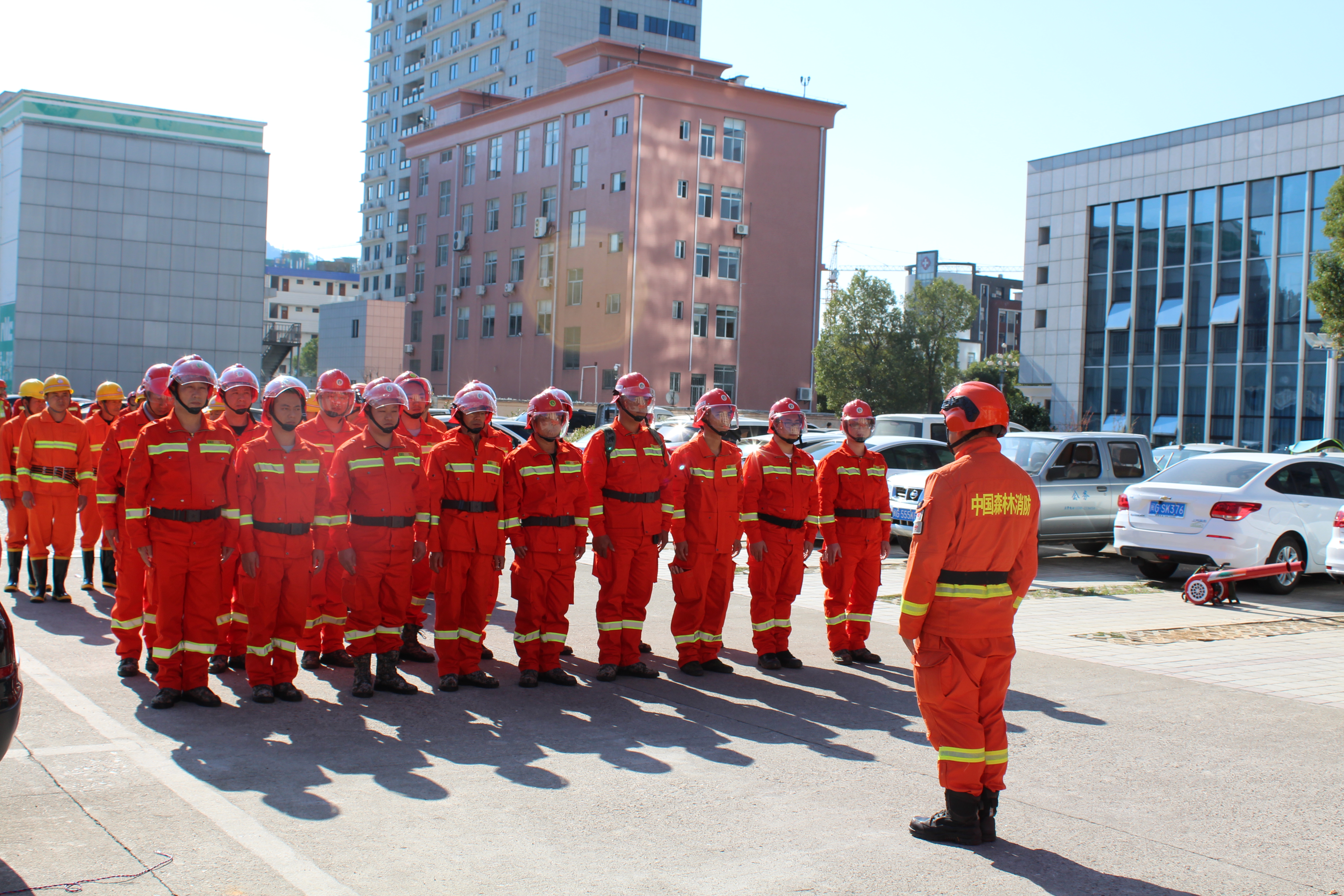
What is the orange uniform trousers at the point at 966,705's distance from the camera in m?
4.99

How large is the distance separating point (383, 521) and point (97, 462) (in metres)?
4.90

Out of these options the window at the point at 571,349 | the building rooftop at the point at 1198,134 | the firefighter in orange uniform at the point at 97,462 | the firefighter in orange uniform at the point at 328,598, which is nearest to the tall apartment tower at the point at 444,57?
the window at the point at 571,349

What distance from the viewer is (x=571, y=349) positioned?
55.3m

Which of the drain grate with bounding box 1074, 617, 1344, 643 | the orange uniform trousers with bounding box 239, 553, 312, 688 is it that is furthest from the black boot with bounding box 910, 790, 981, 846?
the drain grate with bounding box 1074, 617, 1344, 643

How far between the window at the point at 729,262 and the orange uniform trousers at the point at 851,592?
45144mm

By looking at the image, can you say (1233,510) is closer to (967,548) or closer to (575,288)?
(967,548)

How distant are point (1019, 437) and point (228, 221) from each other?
1616 inches

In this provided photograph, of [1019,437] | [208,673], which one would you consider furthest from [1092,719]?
[1019,437]

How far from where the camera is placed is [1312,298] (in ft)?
71.4

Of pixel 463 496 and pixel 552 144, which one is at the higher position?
pixel 552 144

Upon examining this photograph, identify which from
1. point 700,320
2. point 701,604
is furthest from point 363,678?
point 700,320

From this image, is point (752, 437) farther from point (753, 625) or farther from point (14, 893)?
point (14, 893)

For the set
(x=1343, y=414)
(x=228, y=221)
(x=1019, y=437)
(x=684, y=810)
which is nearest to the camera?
(x=684, y=810)

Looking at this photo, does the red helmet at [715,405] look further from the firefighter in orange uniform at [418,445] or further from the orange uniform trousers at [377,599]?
the orange uniform trousers at [377,599]
